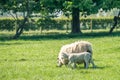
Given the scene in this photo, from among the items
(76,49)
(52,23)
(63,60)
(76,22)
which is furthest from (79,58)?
(52,23)

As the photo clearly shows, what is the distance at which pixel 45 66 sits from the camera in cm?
1706

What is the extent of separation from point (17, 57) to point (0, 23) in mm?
35116

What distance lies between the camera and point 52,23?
57500 mm

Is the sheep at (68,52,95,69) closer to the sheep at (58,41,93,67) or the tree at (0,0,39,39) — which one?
the sheep at (58,41,93,67)

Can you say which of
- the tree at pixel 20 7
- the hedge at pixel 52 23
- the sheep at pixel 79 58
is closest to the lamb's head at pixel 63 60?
the sheep at pixel 79 58

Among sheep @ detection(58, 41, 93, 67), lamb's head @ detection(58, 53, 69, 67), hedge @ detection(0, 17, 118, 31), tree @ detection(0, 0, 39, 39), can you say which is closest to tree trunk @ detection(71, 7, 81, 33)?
tree @ detection(0, 0, 39, 39)

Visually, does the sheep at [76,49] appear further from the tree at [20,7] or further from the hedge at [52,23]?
the hedge at [52,23]

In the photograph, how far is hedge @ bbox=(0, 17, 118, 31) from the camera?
54.9 m

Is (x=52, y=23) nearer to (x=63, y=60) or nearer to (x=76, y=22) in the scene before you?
(x=76, y=22)

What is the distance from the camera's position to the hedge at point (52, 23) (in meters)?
54.9

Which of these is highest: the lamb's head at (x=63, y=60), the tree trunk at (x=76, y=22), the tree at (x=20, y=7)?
the lamb's head at (x=63, y=60)

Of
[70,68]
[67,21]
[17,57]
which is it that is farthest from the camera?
[67,21]

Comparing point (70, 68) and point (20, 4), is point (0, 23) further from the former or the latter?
point (70, 68)

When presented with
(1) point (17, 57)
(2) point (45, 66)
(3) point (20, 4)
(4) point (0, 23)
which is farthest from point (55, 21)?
Result: (2) point (45, 66)
